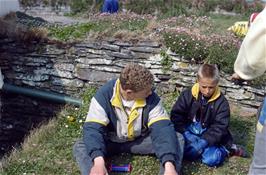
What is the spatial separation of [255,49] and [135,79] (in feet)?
4.79

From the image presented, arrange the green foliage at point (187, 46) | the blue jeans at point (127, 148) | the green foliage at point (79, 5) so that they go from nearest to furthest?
the blue jeans at point (127, 148), the green foliage at point (187, 46), the green foliage at point (79, 5)

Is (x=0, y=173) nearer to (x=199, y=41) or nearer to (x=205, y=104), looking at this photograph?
(x=205, y=104)

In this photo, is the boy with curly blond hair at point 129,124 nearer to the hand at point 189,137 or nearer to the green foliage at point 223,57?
the hand at point 189,137

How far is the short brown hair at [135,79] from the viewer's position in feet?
11.8

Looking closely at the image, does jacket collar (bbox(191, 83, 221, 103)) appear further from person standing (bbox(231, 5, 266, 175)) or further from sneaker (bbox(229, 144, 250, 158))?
person standing (bbox(231, 5, 266, 175))

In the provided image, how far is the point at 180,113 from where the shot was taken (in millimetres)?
4383

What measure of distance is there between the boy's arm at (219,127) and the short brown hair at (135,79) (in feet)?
3.14

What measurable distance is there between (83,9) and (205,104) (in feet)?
39.1

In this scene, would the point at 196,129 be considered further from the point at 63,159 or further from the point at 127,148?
the point at 63,159

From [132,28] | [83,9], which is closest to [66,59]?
[132,28]

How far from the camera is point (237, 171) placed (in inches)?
162

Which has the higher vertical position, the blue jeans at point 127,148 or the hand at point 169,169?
the hand at point 169,169

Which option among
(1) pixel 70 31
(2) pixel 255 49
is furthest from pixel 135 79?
(1) pixel 70 31

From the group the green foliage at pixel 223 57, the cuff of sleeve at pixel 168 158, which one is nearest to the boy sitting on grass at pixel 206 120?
the cuff of sleeve at pixel 168 158
